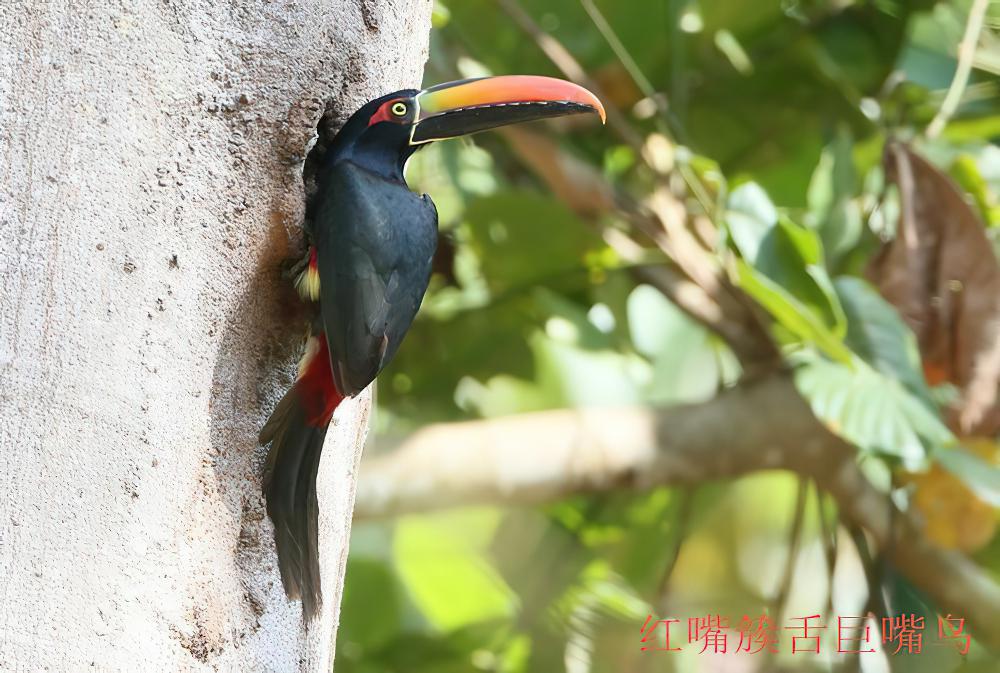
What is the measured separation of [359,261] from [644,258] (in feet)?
4.51

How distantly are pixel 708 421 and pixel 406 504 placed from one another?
56 cm

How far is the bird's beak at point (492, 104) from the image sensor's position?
112cm

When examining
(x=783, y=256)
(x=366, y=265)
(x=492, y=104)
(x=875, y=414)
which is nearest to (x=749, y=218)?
(x=783, y=256)

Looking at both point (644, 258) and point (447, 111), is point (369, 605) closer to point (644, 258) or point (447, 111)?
point (644, 258)

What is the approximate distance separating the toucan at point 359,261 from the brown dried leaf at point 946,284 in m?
1.03

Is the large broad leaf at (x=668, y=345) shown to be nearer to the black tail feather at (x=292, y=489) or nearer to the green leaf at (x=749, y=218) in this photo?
the green leaf at (x=749, y=218)

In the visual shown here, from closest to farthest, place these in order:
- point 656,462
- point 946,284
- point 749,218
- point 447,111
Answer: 1. point 447,111
2. point 749,218
3. point 946,284
4. point 656,462

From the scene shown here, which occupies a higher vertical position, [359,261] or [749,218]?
[749,218]

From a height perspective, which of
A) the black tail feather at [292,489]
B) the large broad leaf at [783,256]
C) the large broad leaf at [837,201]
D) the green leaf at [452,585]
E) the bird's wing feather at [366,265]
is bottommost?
the black tail feather at [292,489]

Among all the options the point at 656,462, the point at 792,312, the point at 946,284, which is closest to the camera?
the point at 792,312

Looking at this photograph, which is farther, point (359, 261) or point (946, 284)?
point (946, 284)

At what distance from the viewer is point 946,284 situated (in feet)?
6.40

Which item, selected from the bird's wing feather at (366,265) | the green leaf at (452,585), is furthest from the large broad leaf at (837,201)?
the bird's wing feather at (366,265)

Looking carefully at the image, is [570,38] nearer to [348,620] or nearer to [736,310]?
[736,310]
